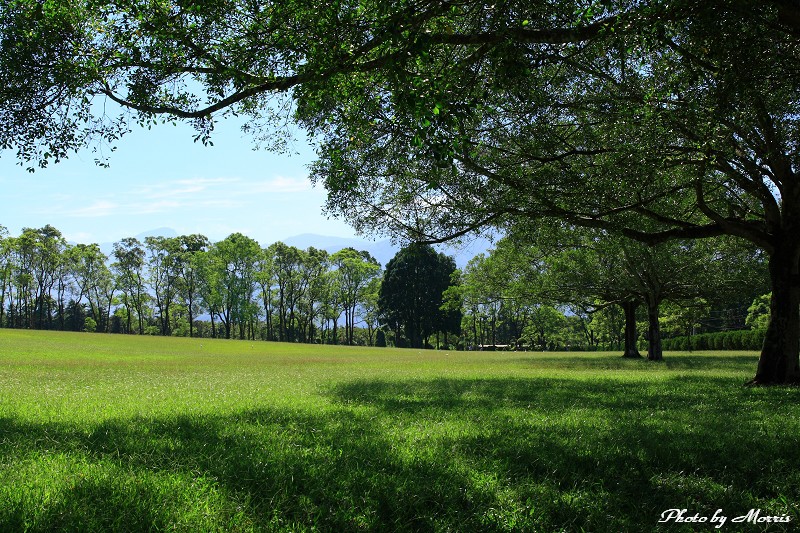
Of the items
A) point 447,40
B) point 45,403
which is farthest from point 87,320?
point 447,40

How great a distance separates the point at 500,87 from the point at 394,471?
18.9 ft

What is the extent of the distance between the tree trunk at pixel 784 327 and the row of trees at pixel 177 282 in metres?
73.3

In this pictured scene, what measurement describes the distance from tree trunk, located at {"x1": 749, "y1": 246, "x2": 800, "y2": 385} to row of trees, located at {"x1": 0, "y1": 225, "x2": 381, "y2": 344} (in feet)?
241

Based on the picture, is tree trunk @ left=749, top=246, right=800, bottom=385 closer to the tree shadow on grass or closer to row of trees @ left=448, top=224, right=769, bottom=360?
row of trees @ left=448, top=224, right=769, bottom=360

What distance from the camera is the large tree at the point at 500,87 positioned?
787 centimetres

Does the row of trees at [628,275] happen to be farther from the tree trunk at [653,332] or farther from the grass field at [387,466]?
the grass field at [387,466]

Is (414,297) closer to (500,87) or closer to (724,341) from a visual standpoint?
(724,341)

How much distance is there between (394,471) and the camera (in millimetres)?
5316

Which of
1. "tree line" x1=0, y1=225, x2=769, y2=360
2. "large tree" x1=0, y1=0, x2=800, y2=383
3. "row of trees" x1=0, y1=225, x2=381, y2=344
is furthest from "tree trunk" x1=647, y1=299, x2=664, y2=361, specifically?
"row of trees" x1=0, y1=225, x2=381, y2=344

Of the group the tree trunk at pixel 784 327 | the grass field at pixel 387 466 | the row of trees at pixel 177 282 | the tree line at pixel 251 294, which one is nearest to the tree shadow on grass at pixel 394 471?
the grass field at pixel 387 466

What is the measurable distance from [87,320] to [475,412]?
3646 inches

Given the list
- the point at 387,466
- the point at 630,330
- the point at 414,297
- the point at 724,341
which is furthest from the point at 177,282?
the point at 387,466

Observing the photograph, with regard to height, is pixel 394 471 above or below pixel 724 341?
above

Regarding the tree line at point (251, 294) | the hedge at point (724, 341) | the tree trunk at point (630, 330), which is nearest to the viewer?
the tree trunk at point (630, 330)
